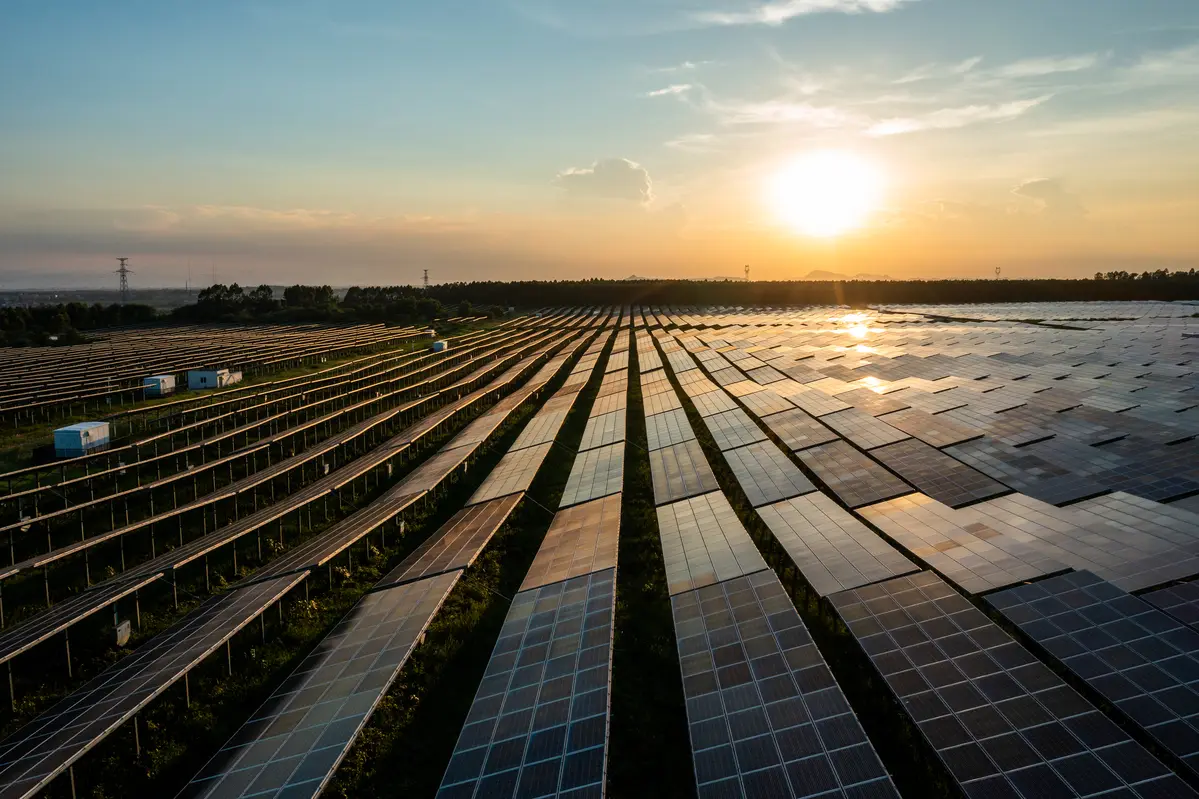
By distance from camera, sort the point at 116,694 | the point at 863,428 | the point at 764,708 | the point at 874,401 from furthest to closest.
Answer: the point at 874,401, the point at 863,428, the point at 116,694, the point at 764,708

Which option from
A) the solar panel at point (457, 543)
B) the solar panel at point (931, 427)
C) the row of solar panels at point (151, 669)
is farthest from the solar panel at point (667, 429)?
the row of solar panels at point (151, 669)

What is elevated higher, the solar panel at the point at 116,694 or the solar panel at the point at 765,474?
the solar panel at the point at 765,474

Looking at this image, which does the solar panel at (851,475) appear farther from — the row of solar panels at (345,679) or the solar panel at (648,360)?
the solar panel at (648,360)

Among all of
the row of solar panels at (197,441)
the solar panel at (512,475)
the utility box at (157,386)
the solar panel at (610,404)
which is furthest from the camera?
the utility box at (157,386)

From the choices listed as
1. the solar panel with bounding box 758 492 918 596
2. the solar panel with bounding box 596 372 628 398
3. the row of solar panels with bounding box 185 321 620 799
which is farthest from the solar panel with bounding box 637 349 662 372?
the row of solar panels with bounding box 185 321 620 799

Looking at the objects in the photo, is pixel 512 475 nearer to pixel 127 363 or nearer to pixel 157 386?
pixel 157 386

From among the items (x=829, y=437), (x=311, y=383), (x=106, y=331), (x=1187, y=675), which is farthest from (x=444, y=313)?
(x=1187, y=675)

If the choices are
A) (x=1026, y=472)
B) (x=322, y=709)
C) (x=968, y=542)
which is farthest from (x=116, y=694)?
(x=1026, y=472)
